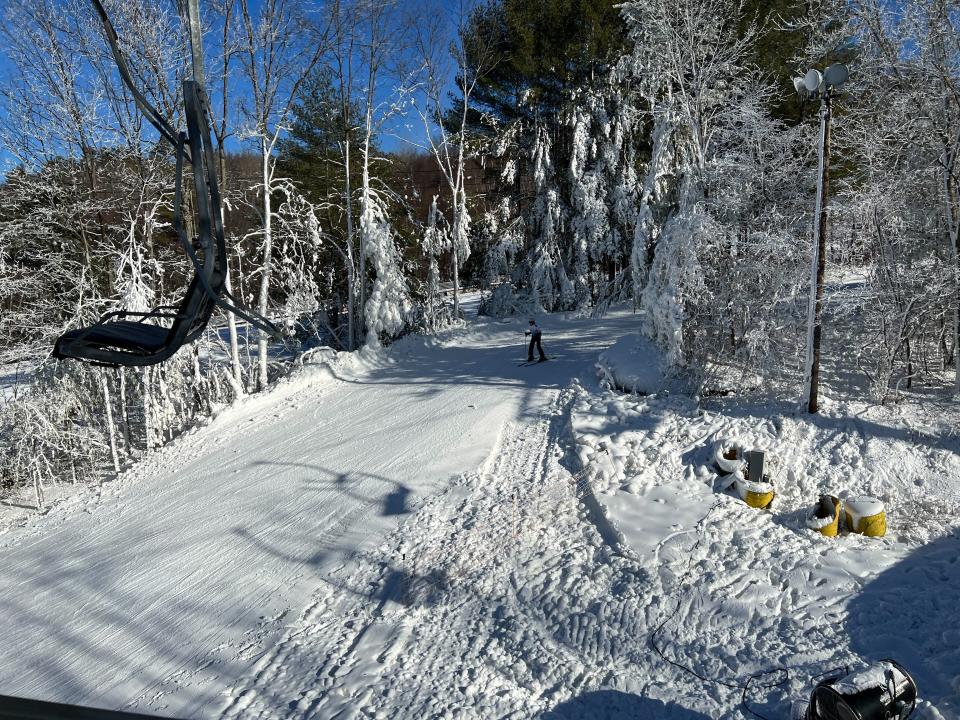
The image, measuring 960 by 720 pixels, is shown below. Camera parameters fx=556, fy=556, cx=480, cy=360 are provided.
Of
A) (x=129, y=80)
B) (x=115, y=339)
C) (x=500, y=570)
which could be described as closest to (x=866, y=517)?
(x=500, y=570)

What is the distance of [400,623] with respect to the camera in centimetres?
664

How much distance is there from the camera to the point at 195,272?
8.82 ft

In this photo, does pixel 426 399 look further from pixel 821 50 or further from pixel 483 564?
pixel 821 50

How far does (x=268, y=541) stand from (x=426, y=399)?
579 centimetres

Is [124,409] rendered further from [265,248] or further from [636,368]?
[636,368]

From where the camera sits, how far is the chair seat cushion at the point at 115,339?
2795mm

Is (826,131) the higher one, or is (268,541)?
(826,131)

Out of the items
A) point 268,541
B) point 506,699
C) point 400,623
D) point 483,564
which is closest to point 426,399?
point 268,541

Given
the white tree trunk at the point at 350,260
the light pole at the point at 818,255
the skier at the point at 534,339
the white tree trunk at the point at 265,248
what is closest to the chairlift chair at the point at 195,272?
the light pole at the point at 818,255

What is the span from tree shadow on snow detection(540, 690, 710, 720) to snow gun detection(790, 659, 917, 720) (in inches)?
42.3

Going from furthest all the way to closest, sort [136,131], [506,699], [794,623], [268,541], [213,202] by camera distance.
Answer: [136,131] < [268,541] < [794,623] < [506,699] < [213,202]

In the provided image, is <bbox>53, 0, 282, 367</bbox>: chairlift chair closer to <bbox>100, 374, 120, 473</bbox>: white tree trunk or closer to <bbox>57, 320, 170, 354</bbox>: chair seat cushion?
<bbox>57, 320, 170, 354</bbox>: chair seat cushion

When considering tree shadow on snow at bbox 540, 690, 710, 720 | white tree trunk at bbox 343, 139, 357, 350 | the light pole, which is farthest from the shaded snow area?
white tree trunk at bbox 343, 139, 357, 350

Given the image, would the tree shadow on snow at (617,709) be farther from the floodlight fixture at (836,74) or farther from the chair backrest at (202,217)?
the floodlight fixture at (836,74)
